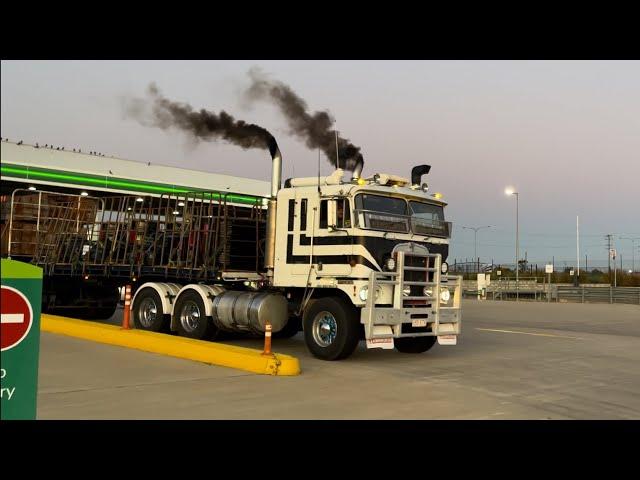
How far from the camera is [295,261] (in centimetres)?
1250

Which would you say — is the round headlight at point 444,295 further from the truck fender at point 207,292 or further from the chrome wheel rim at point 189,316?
the chrome wheel rim at point 189,316

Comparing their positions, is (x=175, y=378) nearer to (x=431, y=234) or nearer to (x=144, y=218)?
(x=431, y=234)

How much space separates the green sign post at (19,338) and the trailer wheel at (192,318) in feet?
32.6

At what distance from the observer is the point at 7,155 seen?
1255 inches

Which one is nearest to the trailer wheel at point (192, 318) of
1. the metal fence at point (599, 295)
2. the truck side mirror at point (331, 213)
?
the truck side mirror at point (331, 213)

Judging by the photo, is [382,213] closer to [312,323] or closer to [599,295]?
[312,323]

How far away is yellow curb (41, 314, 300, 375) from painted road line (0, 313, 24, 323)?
6.46m

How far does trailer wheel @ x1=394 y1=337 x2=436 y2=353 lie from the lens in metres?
13.3

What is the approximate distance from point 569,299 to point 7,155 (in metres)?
33.3

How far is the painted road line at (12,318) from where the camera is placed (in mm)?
3543

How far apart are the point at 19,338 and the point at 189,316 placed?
10.7 metres

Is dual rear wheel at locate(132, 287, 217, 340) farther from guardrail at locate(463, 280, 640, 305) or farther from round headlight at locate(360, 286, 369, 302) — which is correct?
guardrail at locate(463, 280, 640, 305)

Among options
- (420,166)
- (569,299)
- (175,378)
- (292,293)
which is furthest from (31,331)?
(569,299)

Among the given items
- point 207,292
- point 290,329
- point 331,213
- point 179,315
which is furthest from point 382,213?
point 179,315
